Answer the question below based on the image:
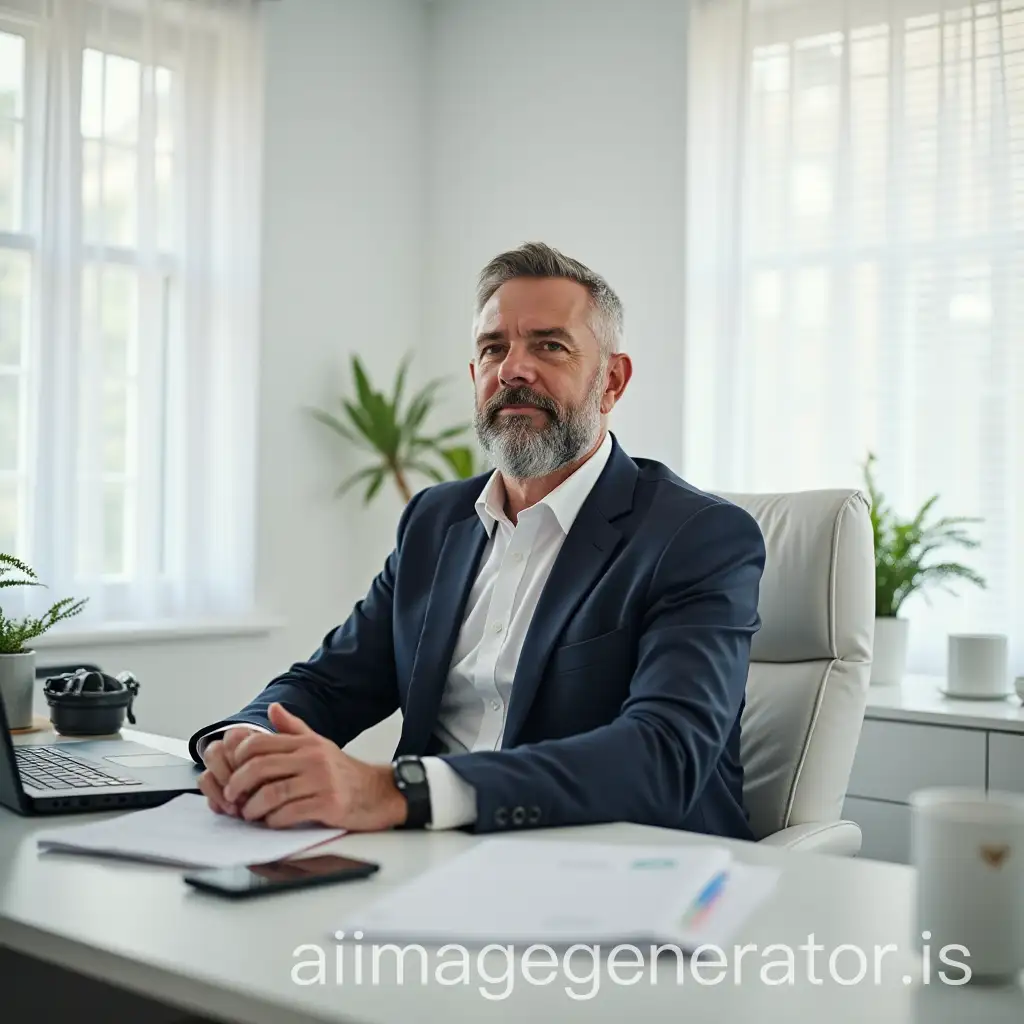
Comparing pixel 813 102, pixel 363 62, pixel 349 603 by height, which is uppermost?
pixel 363 62

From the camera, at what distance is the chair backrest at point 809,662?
1.84m

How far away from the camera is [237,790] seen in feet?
4.09

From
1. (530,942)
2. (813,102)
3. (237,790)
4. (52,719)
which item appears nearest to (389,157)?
(813,102)

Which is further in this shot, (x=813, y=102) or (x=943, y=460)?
(x=813, y=102)

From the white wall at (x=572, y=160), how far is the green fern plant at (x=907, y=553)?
0.95m

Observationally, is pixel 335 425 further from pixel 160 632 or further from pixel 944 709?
pixel 944 709

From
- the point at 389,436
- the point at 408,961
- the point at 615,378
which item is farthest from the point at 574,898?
the point at 389,436

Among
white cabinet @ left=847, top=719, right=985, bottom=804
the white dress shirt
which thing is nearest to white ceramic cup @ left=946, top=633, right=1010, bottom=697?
white cabinet @ left=847, top=719, right=985, bottom=804

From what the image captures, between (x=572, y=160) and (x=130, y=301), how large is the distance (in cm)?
161

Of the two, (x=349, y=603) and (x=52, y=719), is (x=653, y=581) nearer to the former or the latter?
(x=52, y=719)

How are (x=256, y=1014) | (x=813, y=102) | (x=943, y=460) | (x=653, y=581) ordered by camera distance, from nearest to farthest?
(x=256, y=1014), (x=653, y=581), (x=943, y=460), (x=813, y=102)

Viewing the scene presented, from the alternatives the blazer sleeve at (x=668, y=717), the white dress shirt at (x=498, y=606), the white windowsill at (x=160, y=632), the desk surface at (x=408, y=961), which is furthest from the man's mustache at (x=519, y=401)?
the white windowsill at (x=160, y=632)

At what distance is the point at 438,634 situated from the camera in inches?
74.1

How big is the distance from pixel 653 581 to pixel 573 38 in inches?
132
